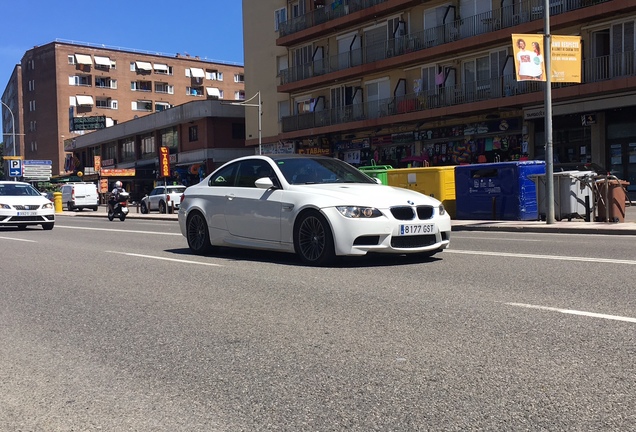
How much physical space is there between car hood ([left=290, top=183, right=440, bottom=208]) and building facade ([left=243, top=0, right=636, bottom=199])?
14.1 meters

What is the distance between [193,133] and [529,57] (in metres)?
40.5

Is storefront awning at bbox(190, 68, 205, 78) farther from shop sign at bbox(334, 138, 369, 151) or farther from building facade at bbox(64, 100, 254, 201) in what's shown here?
shop sign at bbox(334, 138, 369, 151)

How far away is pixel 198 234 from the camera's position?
11000mm

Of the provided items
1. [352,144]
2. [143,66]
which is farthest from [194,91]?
[352,144]

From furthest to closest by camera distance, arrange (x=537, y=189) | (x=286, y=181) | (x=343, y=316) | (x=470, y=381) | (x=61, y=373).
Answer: (x=537, y=189)
(x=286, y=181)
(x=343, y=316)
(x=61, y=373)
(x=470, y=381)

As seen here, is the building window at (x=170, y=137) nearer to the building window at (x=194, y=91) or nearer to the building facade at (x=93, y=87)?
the building facade at (x=93, y=87)

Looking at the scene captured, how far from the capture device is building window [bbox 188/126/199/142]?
174ft

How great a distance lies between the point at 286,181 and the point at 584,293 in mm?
4378

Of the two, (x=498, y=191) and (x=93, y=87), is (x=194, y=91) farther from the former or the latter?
(x=498, y=191)

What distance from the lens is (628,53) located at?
Answer: 2545 centimetres

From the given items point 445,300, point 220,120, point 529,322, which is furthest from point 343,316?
point 220,120

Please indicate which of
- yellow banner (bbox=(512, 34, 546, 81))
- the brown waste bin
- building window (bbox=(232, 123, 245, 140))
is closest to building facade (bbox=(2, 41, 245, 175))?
building window (bbox=(232, 123, 245, 140))

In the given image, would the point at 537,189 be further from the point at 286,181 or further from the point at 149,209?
the point at 149,209

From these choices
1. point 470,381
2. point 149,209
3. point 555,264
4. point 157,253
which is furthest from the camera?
point 149,209
